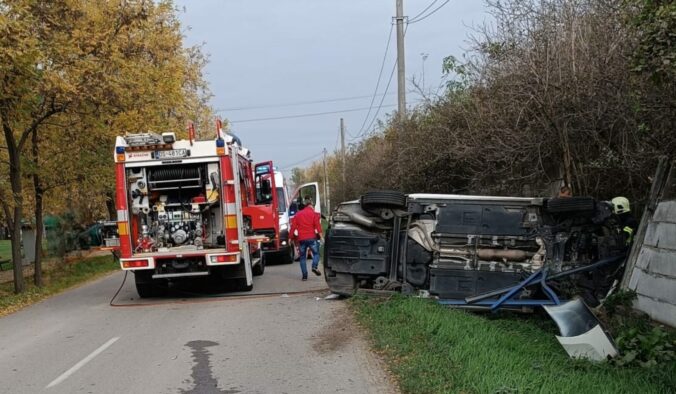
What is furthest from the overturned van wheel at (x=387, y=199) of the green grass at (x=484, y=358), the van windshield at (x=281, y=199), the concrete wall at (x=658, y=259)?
the van windshield at (x=281, y=199)

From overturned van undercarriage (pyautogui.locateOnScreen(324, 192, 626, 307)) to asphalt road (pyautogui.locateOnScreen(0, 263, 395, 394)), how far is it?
1.07 metres

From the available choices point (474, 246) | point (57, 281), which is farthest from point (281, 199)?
point (474, 246)

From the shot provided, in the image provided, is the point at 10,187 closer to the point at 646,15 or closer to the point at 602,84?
the point at 602,84

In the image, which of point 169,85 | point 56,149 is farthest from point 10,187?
point 169,85

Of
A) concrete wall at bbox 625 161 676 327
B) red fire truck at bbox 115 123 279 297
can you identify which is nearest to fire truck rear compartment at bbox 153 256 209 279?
red fire truck at bbox 115 123 279 297

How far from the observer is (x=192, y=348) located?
8.14 meters

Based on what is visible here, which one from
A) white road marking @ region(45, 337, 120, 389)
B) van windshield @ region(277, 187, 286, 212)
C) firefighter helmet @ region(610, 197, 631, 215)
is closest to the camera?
white road marking @ region(45, 337, 120, 389)

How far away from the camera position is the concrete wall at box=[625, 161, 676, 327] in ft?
23.7

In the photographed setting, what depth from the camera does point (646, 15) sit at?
566cm

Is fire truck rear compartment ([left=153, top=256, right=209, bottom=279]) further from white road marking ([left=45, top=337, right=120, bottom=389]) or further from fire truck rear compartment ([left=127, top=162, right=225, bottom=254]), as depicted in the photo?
white road marking ([left=45, top=337, right=120, bottom=389])

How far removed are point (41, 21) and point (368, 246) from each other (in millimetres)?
10296

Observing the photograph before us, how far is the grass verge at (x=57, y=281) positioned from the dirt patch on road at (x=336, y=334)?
7424mm

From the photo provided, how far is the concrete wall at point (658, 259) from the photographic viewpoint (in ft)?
23.7

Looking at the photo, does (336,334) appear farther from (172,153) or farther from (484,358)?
(172,153)
